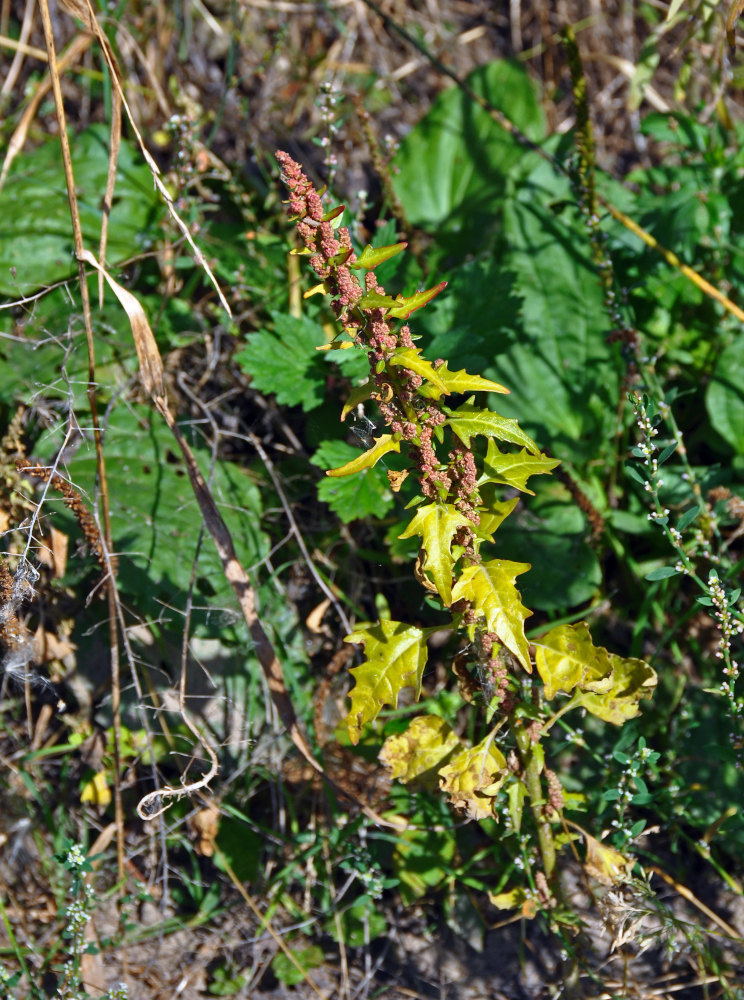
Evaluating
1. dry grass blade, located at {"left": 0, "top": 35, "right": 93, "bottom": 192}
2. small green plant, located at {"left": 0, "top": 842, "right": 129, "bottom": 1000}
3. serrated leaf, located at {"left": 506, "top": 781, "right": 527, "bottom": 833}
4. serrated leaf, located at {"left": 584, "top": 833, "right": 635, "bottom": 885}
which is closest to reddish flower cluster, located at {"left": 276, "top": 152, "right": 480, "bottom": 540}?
serrated leaf, located at {"left": 506, "top": 781, "right": 527, "bottom": 833}

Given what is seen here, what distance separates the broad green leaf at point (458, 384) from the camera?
1.41 meters

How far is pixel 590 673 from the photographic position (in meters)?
1.66

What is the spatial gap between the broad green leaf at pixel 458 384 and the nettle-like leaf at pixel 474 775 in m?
0.73

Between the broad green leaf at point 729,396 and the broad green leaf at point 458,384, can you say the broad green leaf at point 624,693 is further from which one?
the broad green leaf at point 729,396

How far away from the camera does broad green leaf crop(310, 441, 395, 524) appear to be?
2.22 meters

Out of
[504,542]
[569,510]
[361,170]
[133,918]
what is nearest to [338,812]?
[133,918]

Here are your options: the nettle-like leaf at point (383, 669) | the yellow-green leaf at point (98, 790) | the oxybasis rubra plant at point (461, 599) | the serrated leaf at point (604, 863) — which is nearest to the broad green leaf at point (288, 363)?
the oxybasis rubra plant at point (461, 599)

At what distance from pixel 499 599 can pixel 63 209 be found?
87.3 inches

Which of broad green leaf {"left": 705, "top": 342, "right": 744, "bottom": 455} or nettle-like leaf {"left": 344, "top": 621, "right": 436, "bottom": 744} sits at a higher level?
broad green leaf {"left": 705, "top": 342, "right": 744, "bottom": 455}

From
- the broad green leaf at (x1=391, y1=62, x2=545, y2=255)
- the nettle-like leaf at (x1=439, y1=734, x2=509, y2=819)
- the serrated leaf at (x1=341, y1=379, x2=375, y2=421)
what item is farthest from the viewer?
the broad green leaf at (x1=391, y1=62, x2=545, y2=255)

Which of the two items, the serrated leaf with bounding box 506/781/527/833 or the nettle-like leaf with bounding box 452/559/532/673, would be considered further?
the serrated leaf with bounding box 506/781/527/833

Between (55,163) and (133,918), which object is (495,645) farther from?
(55,163)

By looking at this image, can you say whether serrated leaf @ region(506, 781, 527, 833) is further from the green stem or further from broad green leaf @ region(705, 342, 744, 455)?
broad green leaf @ region(705, 342, 744, 455)

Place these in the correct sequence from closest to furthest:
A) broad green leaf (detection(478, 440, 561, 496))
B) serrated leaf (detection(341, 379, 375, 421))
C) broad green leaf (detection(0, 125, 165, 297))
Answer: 1. serrated leaf (detection(341, 379, 375, 421))
2. broad green leaf (detection(478, 440, 561, 496))
3. broad green leaf (detection(0, 125, 165, 297))
